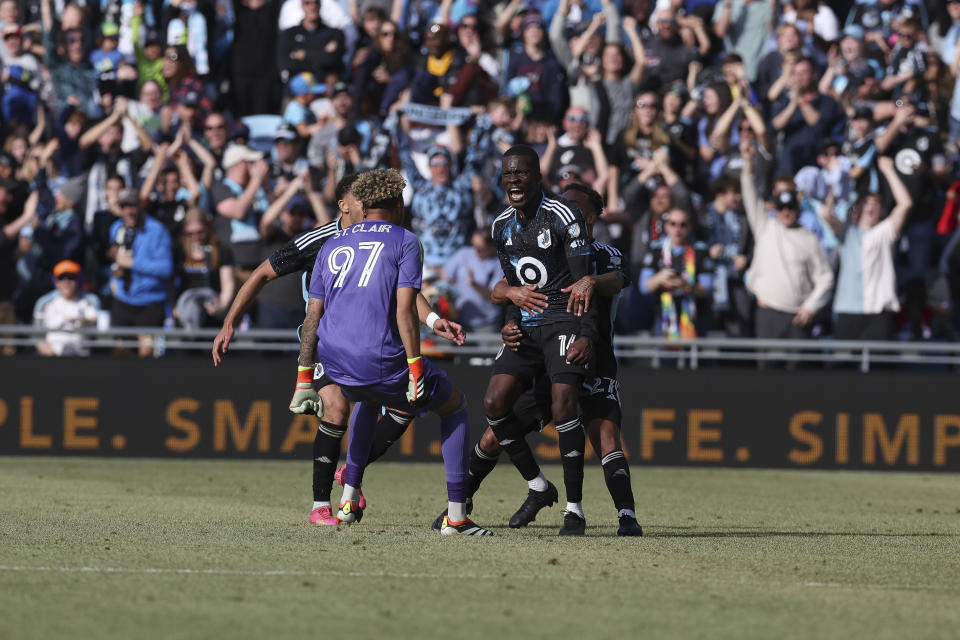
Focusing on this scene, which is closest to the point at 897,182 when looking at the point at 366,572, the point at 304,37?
the point at 304,37

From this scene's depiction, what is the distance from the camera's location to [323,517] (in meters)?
9.61

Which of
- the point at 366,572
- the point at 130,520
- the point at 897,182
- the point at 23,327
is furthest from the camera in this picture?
the point at 897,182

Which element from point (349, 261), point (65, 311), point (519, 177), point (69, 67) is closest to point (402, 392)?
point (349, 261)

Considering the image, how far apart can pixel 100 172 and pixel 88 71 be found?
6.85ft

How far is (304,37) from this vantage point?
1959 cm

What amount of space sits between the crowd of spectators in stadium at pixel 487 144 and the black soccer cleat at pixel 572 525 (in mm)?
6900

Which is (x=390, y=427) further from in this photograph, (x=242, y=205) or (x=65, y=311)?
(x=65, y=311)

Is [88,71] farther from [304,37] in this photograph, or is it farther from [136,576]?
[136,576]

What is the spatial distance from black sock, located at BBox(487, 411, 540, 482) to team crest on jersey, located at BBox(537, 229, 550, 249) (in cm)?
107

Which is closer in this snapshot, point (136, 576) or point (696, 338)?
point (136, 576)

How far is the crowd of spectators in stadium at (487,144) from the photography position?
17344mm

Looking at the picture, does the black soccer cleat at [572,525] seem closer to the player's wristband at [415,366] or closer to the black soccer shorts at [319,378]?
the player's wristband at [415,366]

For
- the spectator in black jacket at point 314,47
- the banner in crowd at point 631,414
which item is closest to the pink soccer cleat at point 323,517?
the banner in crowd at point 631,414

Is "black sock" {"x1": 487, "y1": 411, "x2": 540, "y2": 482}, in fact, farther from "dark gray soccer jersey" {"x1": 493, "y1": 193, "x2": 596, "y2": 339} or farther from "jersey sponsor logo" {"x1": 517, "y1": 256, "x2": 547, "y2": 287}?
"jersey sponsor logo" {"x1": 517, "y1": 256, "x2": 547, "y2": 287}
